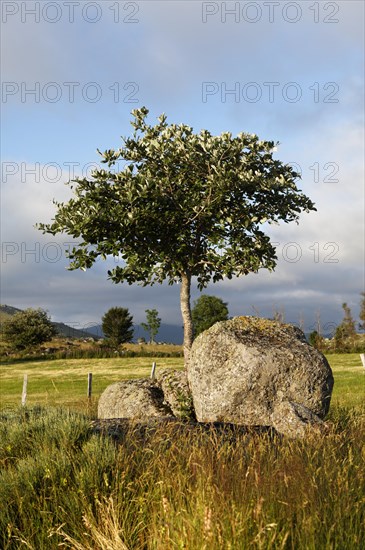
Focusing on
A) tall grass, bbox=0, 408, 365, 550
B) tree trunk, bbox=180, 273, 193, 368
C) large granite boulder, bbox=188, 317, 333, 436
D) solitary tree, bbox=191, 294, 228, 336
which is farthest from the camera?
solitary tree, bbox=191, 294, 228, 336

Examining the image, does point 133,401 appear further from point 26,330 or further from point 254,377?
point 26,330

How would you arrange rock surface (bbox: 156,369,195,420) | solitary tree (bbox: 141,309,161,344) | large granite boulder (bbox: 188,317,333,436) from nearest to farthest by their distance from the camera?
1. large granite boulder (bbox: 188,317,333,436)
2. rock surface (bbox: 156,369,195,420)
3. solitary tree (bbox: 141,309,161,344)

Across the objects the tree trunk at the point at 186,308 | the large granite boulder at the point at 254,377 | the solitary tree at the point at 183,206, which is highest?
the solitary tree at the point at 183,206

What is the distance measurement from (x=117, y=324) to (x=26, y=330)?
13.7 meters

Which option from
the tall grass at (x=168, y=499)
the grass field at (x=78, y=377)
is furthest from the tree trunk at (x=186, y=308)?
the tall grass at (x=168, y=499)

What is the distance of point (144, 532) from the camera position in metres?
5.95

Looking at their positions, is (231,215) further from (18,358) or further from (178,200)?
(18,358)

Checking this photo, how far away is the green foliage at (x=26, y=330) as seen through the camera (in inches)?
2975

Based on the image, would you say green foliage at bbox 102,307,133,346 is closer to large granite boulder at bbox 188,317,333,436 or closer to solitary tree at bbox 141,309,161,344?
solitary tree at bbox 141,309,161,344

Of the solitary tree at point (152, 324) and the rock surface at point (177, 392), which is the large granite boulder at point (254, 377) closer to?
the rock surface at point (177, 392)

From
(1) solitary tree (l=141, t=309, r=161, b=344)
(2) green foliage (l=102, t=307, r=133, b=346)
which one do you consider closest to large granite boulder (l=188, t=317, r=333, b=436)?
(2) green foliage (l=102, t=307, r=133, b=346)

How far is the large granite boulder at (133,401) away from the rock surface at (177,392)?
0.18 metres

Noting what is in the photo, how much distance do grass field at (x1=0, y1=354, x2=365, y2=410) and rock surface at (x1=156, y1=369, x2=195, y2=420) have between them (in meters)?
8.57

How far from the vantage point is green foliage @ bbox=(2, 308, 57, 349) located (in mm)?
75562
